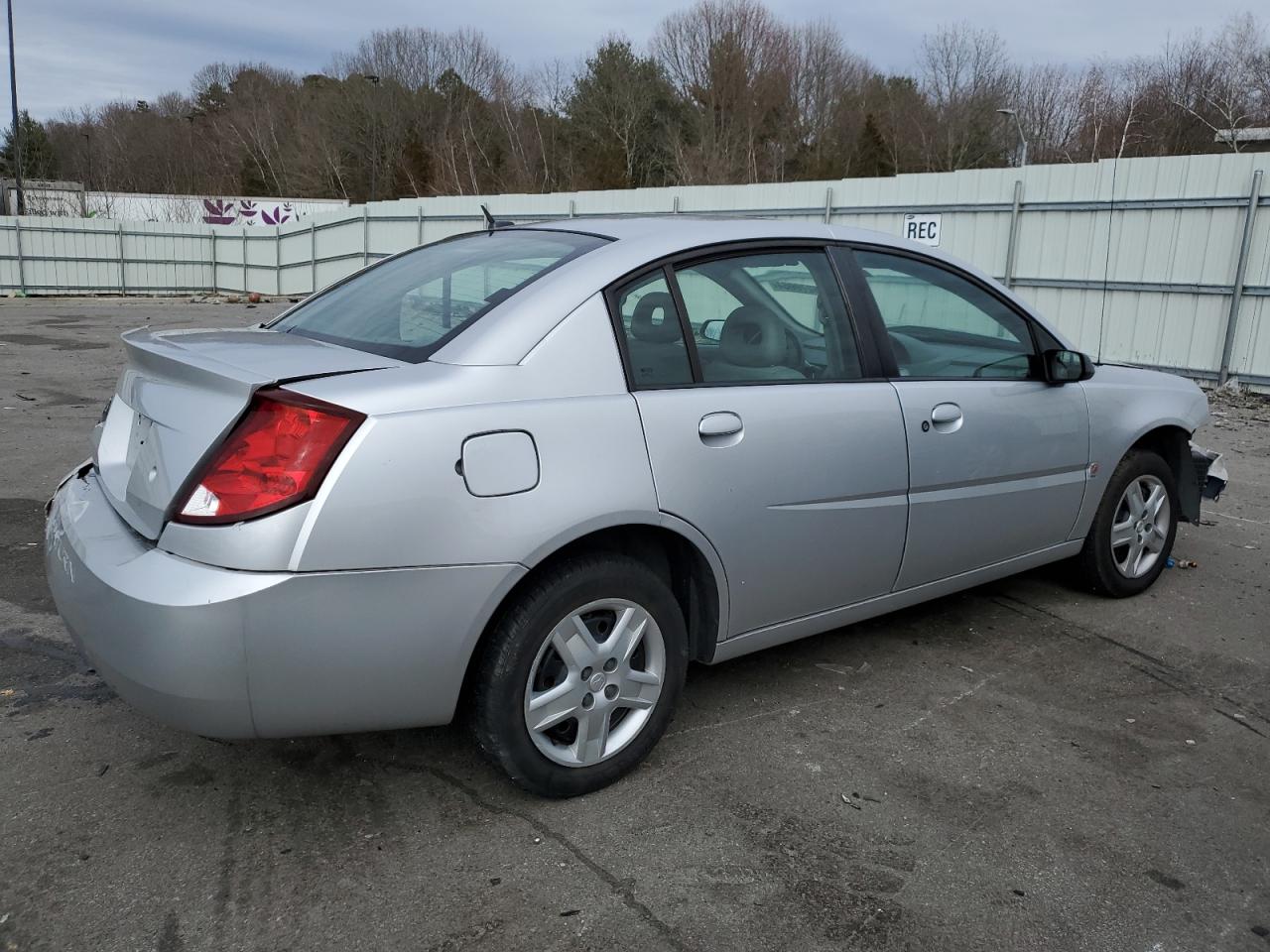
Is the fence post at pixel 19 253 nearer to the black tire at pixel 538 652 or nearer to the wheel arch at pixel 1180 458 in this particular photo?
the wheel arch at pixel 1180 458

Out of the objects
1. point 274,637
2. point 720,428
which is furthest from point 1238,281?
point 274,637

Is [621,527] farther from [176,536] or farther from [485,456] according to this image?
[176,536]

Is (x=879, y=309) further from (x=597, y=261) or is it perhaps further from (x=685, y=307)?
(x=597, y=261)

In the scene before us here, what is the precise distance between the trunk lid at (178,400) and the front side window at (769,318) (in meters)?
0.95

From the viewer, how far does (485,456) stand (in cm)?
248

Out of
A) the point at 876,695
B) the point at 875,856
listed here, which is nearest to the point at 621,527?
the point at 875,856

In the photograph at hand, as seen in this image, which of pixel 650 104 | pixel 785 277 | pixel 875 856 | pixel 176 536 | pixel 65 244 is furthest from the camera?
pixel 650 104

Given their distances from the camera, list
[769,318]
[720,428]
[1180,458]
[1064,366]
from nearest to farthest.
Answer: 1. [720,428]
2. [769,318]
3. [1064,366]
4. [1180,458]

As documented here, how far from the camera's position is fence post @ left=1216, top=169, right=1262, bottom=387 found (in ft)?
37.6

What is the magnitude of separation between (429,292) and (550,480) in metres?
0.93

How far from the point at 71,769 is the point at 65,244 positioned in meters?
29.5

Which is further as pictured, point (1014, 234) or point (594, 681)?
point (1014, 234)

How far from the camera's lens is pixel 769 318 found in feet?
10.8

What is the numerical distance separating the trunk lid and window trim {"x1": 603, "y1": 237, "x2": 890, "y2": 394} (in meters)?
0.62
